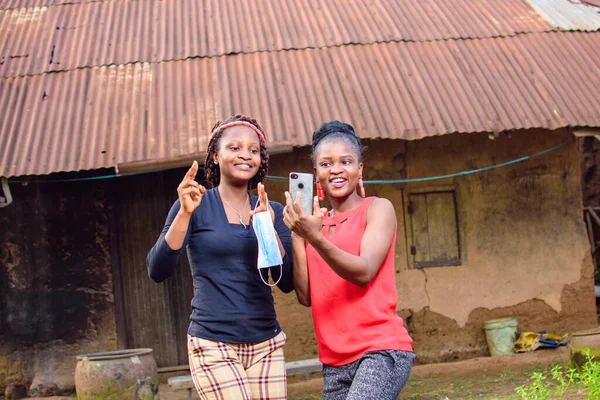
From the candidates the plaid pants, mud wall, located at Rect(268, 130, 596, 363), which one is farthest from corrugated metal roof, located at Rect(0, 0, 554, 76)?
the plaid pants

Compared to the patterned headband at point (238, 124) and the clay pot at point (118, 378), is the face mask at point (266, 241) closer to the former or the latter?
the patterned headband at point (238, 124)

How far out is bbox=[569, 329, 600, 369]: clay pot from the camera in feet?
21.8

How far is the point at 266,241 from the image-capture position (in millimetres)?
2893

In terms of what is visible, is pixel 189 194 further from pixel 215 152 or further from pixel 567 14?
pixel 567 14

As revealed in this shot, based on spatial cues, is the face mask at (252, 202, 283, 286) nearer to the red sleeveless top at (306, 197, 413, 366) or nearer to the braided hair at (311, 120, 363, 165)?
the red sleeveless top at (306, 197, 413, 366)

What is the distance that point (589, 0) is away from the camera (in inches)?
361

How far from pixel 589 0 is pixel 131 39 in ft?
17.5

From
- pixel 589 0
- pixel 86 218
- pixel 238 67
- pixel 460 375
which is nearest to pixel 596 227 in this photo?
pixel 589 0

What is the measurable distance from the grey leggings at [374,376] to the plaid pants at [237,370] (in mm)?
240

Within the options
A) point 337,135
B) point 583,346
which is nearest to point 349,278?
point 337,135

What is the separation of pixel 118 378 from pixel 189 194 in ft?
12.8

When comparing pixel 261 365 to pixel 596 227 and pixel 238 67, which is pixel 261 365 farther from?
pixel 596 227

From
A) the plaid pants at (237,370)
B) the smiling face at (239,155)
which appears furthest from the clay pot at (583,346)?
the smiling face at (239,155)

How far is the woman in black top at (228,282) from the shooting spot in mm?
2838
